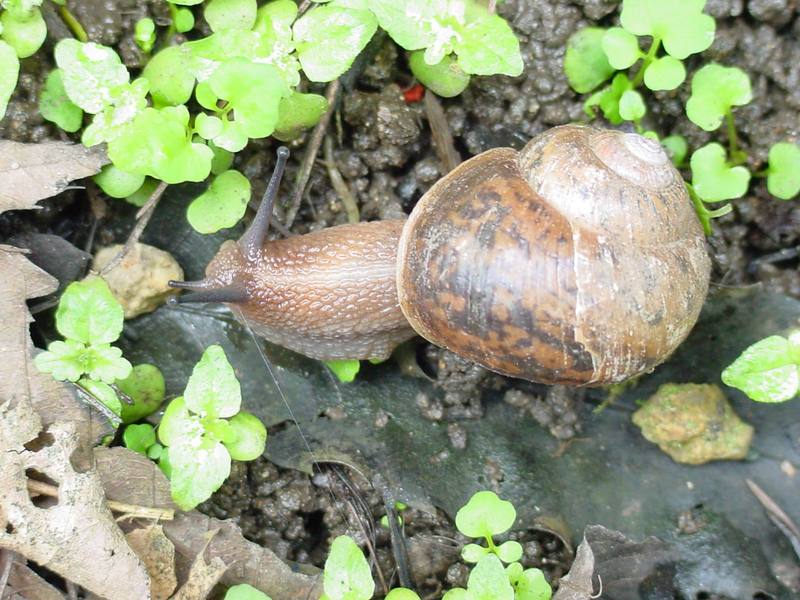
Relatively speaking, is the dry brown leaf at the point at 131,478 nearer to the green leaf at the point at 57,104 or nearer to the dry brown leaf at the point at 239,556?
the dry brown leaf at the point at 239,556

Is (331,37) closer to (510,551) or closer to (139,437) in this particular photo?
(139,437)

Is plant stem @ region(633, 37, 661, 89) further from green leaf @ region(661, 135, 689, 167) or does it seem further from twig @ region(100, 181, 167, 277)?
twig @ region(100, 181, 167, 277)

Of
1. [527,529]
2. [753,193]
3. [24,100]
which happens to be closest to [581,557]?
[527,529]

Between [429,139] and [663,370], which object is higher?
[429,139]

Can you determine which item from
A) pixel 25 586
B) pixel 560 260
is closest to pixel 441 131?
pixel 560 260

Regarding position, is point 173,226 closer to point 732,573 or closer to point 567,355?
point 567,355
